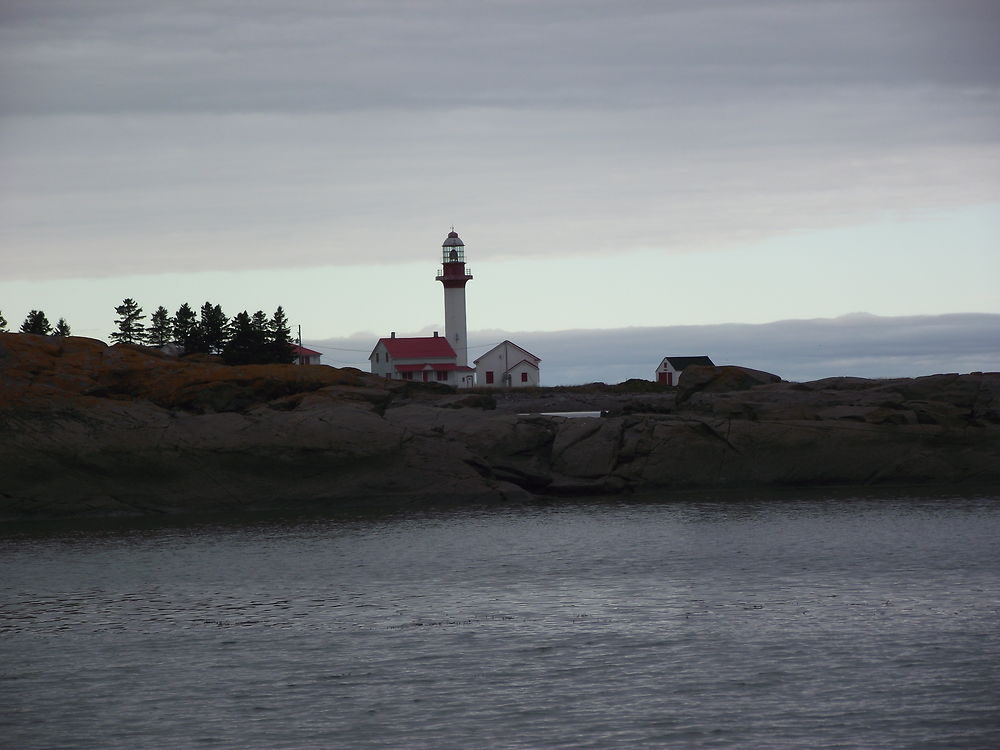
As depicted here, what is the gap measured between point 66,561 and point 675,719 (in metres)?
20.2

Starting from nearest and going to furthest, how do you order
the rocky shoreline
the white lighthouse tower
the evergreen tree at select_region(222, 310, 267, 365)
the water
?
the water, the rocky shoreline, the evergreen tree at select_region(222, 310, 267, 365), the white lighthouse tower

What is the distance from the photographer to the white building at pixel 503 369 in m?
99.6

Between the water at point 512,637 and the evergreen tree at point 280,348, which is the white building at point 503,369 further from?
the water at point 512,637

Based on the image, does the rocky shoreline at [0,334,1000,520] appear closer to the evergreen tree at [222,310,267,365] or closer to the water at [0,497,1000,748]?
the water at [0,497,1000,748]

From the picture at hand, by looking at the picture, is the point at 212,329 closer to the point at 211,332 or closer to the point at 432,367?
the point at 211,332

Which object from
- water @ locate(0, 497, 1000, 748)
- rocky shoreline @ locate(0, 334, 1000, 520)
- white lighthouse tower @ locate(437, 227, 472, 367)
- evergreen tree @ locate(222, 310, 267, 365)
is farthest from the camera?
white lighthouse tower @ locate(437, 227, 472, 367)

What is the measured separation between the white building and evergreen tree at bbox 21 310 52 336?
35.9m

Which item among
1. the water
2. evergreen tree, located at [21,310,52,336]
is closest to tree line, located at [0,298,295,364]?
evergreen tree, located at [21,310,52,336]

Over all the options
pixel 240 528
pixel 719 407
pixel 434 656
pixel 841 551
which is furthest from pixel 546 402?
pixel 434 656

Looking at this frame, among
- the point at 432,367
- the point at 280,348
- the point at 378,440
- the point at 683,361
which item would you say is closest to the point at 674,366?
the point at 683,361

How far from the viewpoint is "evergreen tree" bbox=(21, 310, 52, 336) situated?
7434 centimetres

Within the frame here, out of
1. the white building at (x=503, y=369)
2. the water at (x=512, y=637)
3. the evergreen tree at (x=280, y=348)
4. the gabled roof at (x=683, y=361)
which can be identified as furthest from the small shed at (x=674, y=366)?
the water at (x=512, y=637)

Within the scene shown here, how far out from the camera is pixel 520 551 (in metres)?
30.4

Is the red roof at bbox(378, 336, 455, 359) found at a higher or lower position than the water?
higher
